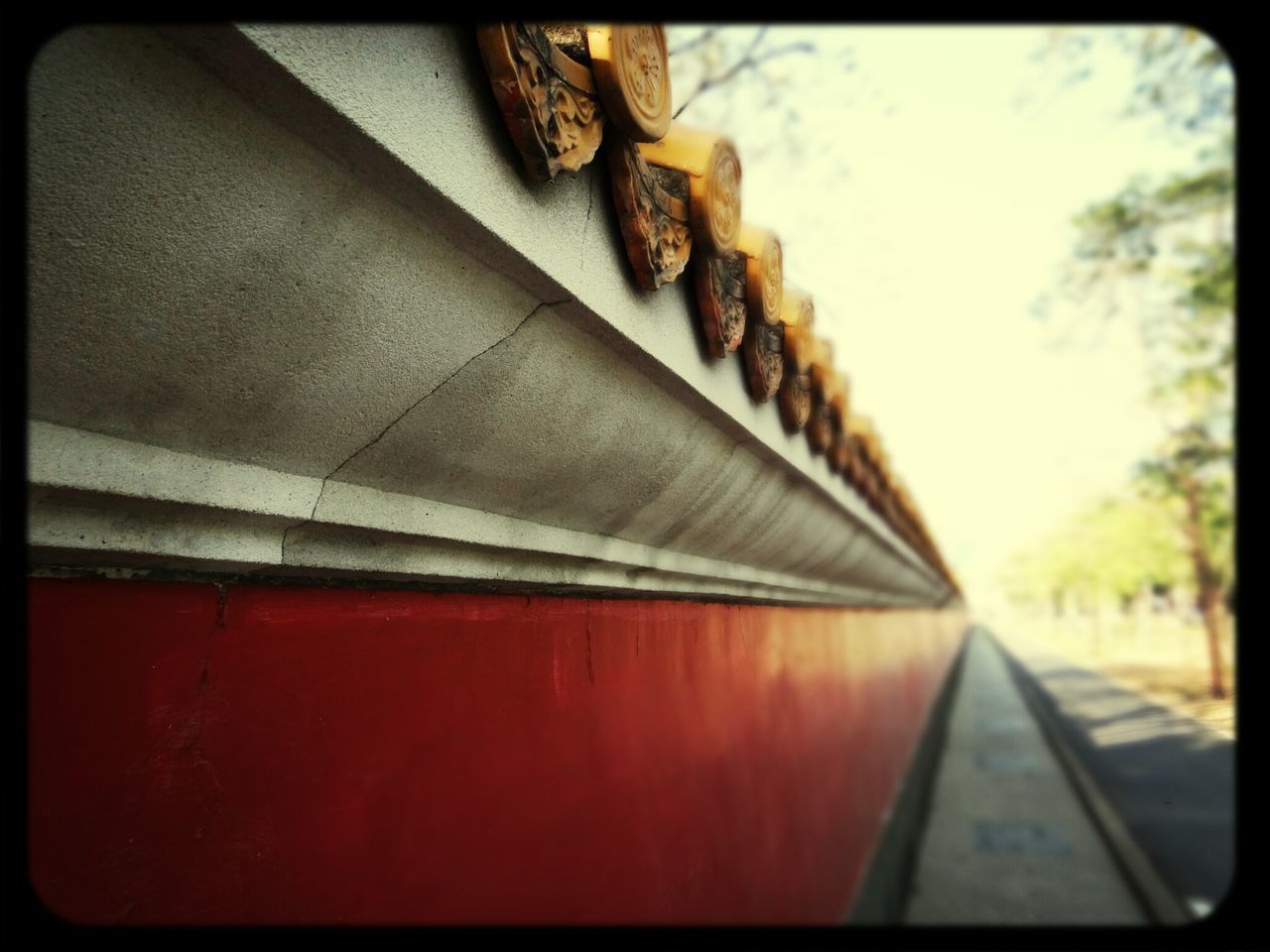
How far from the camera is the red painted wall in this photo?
2.76 ft

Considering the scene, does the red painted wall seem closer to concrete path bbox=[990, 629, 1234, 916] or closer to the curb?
concrete path bbox=[990, 629, 1234, 916]

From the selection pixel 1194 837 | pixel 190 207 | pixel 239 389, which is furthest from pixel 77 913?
pixel 1194 837

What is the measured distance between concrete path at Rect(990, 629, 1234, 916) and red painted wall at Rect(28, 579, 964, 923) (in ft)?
9.80

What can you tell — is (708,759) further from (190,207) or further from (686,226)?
(190,207)

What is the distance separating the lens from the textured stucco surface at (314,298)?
66 cm

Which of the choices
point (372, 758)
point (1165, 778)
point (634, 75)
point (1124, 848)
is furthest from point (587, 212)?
point (1165, 778)

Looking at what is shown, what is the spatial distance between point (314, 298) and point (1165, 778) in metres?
14.2

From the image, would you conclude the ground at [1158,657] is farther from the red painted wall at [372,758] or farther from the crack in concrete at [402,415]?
the crack in concrete at [402,415]

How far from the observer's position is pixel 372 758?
1163 millimetres

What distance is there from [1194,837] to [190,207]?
37.1ft

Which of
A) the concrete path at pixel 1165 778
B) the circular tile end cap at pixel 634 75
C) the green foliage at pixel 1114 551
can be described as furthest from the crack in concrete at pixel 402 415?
the green foliage at pixel 1114 551

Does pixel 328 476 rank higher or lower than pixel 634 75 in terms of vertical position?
lower

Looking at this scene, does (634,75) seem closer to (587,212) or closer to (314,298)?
(587,212)

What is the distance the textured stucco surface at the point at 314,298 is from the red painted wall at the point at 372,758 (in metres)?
0.11
